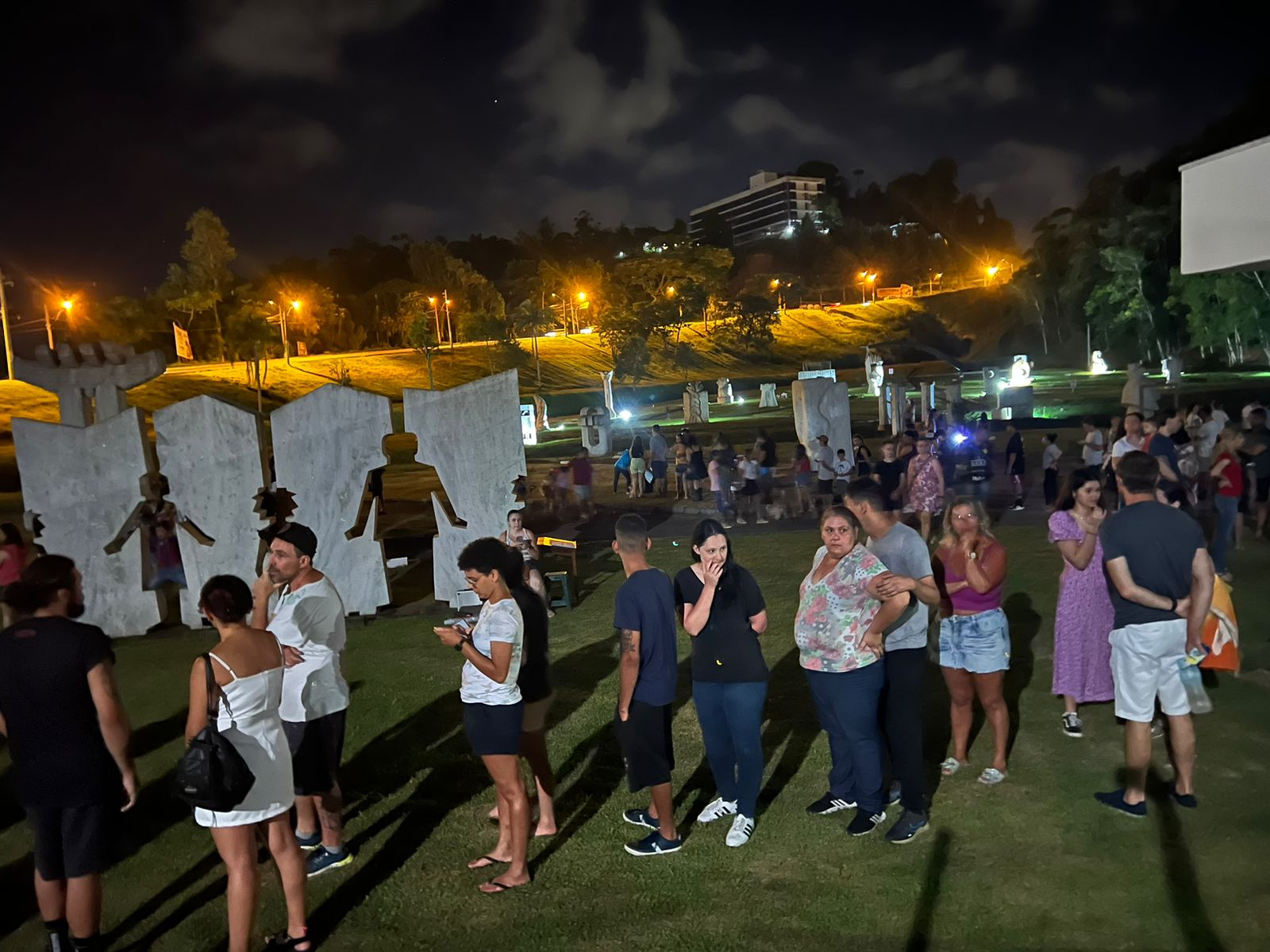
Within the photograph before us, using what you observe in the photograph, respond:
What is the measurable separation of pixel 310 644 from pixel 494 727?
0.94m

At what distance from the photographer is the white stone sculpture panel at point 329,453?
29.8ft

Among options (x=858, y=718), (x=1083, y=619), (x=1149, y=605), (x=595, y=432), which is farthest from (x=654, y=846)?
(x=595, y=432)

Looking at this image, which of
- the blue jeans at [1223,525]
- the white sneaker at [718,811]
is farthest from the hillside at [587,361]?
the white sneaker at [718,811]

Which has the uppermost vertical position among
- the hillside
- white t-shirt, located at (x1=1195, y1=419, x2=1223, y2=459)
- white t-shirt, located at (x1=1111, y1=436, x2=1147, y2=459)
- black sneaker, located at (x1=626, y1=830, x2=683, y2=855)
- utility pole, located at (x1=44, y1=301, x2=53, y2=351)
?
utility pole, located at (x1=44, y1=301, x2=53, y2=351)

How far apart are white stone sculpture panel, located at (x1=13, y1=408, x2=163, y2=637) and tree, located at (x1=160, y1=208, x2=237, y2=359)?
5395 cm

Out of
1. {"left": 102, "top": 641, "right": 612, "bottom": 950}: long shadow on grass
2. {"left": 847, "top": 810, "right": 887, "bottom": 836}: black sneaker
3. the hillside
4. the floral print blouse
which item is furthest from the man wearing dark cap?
the hillside

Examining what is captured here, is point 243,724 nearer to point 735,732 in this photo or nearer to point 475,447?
point 735,732

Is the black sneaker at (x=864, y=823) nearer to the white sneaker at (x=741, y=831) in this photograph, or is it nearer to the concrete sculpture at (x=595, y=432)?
the white sneaker at (x=741, y=831)

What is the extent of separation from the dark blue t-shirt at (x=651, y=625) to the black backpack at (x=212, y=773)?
1.59 m

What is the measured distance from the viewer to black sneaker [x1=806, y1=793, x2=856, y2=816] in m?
4.70

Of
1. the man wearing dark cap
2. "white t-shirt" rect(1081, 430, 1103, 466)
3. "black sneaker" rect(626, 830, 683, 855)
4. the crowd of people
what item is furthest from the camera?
"white t-shirt" rect(1081, 430, 1103, 466)

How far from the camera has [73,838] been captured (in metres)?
3.58

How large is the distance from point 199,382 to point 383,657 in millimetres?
45941

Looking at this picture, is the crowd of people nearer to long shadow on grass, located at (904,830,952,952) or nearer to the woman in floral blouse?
the woman in floral blouse
